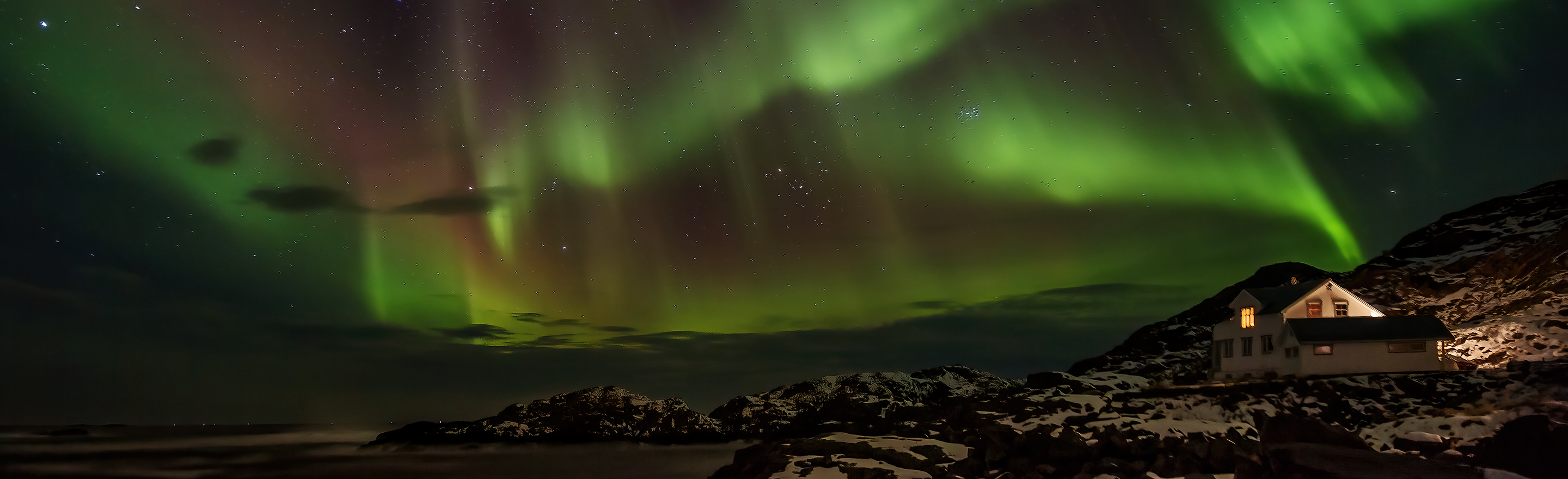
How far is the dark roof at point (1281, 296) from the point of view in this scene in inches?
2167

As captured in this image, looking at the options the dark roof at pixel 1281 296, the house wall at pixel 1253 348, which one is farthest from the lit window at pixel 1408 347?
the dark roof at pixel 1281 296

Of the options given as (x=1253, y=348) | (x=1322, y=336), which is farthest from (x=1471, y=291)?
(x=1322, y=336)

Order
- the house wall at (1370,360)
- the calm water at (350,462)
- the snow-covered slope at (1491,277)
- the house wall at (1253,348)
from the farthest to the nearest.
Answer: the calm water at (350,462)
the snow-covered slope at (1491,277)
the house wall at (1253,348)
the house wall at (1370,360)

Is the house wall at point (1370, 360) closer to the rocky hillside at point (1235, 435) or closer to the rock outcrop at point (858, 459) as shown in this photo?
the rocky hillside at point (1235, 435)

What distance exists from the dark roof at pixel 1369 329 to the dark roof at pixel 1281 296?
87.6 inches

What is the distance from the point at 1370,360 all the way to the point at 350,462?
120624mm

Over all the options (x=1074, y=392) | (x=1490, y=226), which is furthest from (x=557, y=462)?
(x=1490, y=226)

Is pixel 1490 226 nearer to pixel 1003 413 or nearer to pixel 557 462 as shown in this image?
pixel 1003 413

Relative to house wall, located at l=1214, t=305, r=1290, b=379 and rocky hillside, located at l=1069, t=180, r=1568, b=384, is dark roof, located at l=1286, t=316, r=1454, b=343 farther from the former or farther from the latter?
rocky hillside, located at l=1069, t=180, r=1568, b=384

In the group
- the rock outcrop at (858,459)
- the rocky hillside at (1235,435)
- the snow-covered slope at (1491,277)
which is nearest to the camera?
the rocky hillside at (1235,435)

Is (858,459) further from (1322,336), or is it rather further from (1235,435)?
(1322,336)

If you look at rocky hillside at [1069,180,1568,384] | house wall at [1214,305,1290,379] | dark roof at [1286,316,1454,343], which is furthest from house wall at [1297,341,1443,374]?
rocky hillside at [1069,180,1568,384]

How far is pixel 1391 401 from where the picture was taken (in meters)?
43.6

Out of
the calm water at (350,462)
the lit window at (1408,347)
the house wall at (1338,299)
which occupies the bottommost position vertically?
the calm water at (350,462)
